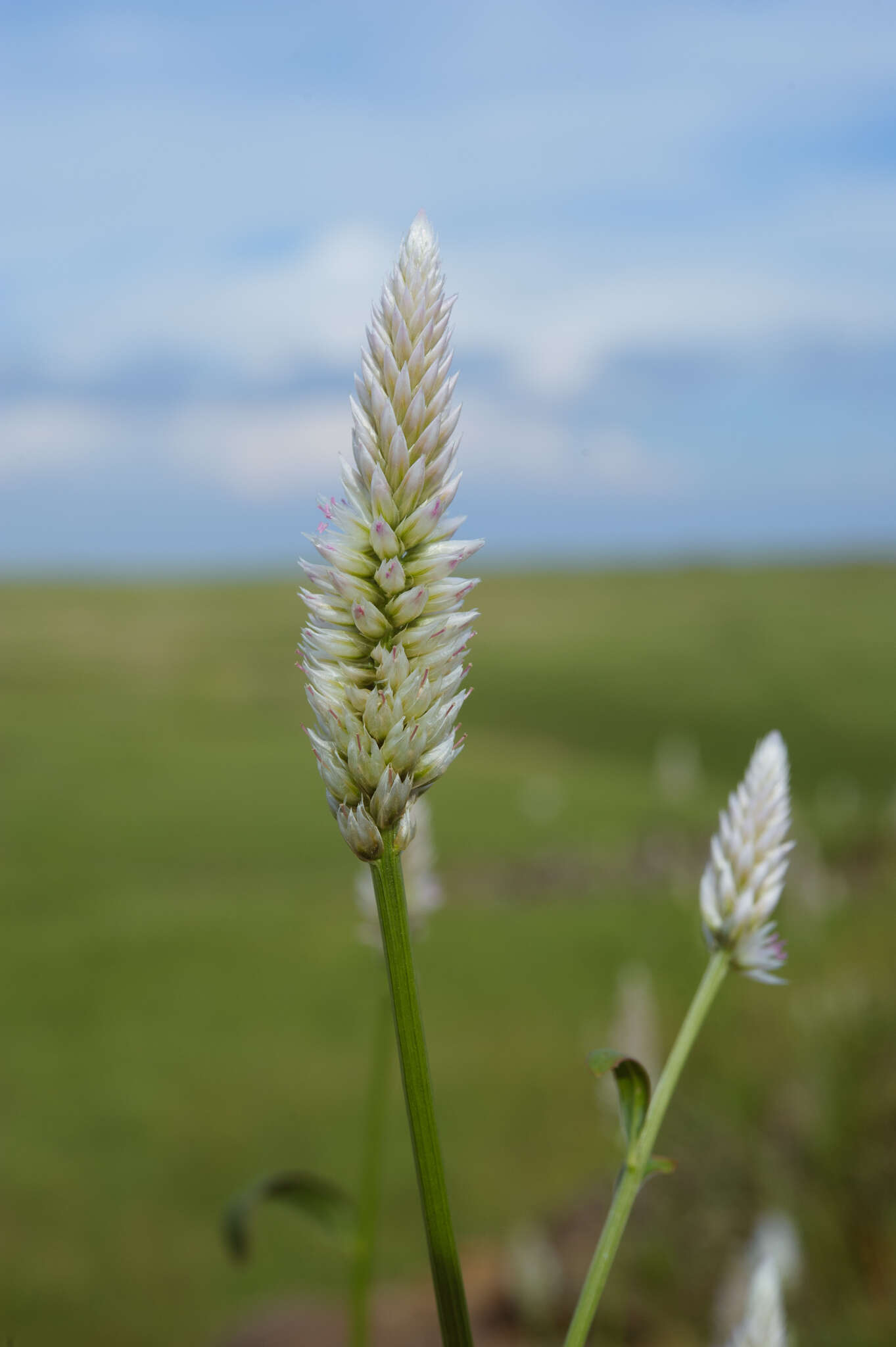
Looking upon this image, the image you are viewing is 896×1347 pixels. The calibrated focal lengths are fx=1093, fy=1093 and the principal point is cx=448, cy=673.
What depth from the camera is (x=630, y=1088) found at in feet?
3.41

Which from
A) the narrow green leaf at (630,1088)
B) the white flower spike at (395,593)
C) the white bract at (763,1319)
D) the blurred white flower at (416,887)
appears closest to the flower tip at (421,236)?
the white flower spike at (395,593)

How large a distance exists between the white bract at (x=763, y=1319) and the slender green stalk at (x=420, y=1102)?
1.54ft

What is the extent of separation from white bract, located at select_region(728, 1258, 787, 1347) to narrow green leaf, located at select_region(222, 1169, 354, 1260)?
1.08 metres

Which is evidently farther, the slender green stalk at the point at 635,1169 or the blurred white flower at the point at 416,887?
the blurred white flower at the point at 416,887

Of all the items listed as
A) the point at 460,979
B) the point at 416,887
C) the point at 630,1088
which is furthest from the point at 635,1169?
the point at 460,979

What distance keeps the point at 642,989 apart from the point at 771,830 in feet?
13.5

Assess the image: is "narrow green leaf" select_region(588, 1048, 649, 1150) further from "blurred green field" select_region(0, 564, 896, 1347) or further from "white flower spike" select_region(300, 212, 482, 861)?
"blurred green field" select_region(0, 564, 896, 1347)

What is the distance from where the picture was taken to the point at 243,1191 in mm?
2080

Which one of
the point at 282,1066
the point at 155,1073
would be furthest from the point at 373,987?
the point at 155,1073

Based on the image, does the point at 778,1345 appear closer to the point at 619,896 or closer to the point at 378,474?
the point at 378,474

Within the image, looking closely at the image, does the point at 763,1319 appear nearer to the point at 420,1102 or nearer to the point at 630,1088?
the point at 630,1088

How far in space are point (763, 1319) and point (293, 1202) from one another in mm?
1268

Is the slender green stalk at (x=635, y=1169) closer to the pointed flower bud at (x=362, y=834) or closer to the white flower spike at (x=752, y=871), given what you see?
the white flower spike at (x=752, y=871)

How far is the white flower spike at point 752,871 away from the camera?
107cm
